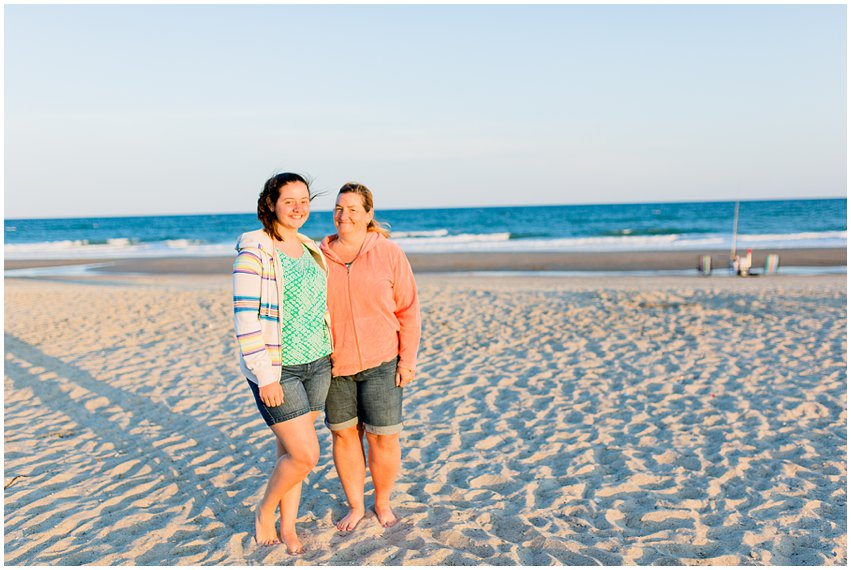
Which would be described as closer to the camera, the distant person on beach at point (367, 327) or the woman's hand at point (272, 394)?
the woman's hand at point (272, 394)

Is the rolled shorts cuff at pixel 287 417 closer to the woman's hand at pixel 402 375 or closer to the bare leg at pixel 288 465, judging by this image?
the bare leg at pixel 288 465

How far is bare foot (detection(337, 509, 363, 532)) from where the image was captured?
3.06 meters

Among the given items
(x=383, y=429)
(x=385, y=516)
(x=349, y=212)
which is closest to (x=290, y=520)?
(x=385, y=516)

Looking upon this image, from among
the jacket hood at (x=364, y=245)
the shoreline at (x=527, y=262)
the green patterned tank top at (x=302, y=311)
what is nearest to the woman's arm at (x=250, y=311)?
the green patterned tank top at (x=302, y=311)

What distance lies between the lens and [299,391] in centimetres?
261

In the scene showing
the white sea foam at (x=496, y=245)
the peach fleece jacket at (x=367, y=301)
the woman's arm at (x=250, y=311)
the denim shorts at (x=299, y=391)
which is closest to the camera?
the woman's arm at (x=250, y=311)

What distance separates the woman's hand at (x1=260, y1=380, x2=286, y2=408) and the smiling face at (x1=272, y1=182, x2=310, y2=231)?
66 cm

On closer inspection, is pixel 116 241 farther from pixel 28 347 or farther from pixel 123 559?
pixel 123 559

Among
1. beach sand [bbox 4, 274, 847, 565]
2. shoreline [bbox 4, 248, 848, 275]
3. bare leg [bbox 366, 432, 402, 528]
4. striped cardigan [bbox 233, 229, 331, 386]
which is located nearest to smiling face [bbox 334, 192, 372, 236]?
striped cardigan [bbox 233, 229, 331, 386]

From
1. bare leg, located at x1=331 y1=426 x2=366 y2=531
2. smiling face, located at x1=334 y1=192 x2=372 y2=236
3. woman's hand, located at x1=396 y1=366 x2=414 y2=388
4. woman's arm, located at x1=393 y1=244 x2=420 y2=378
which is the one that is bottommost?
bare leg, located at x1=331 y1=426 x2=366 y2=531

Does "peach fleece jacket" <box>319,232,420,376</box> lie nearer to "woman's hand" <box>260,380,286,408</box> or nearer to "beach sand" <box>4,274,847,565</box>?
"woman's hand" <box>260,380,286,408</box>

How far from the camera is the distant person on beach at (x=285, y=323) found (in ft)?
8.04

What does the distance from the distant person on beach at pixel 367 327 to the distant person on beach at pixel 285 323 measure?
0.08 metres

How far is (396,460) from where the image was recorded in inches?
121
